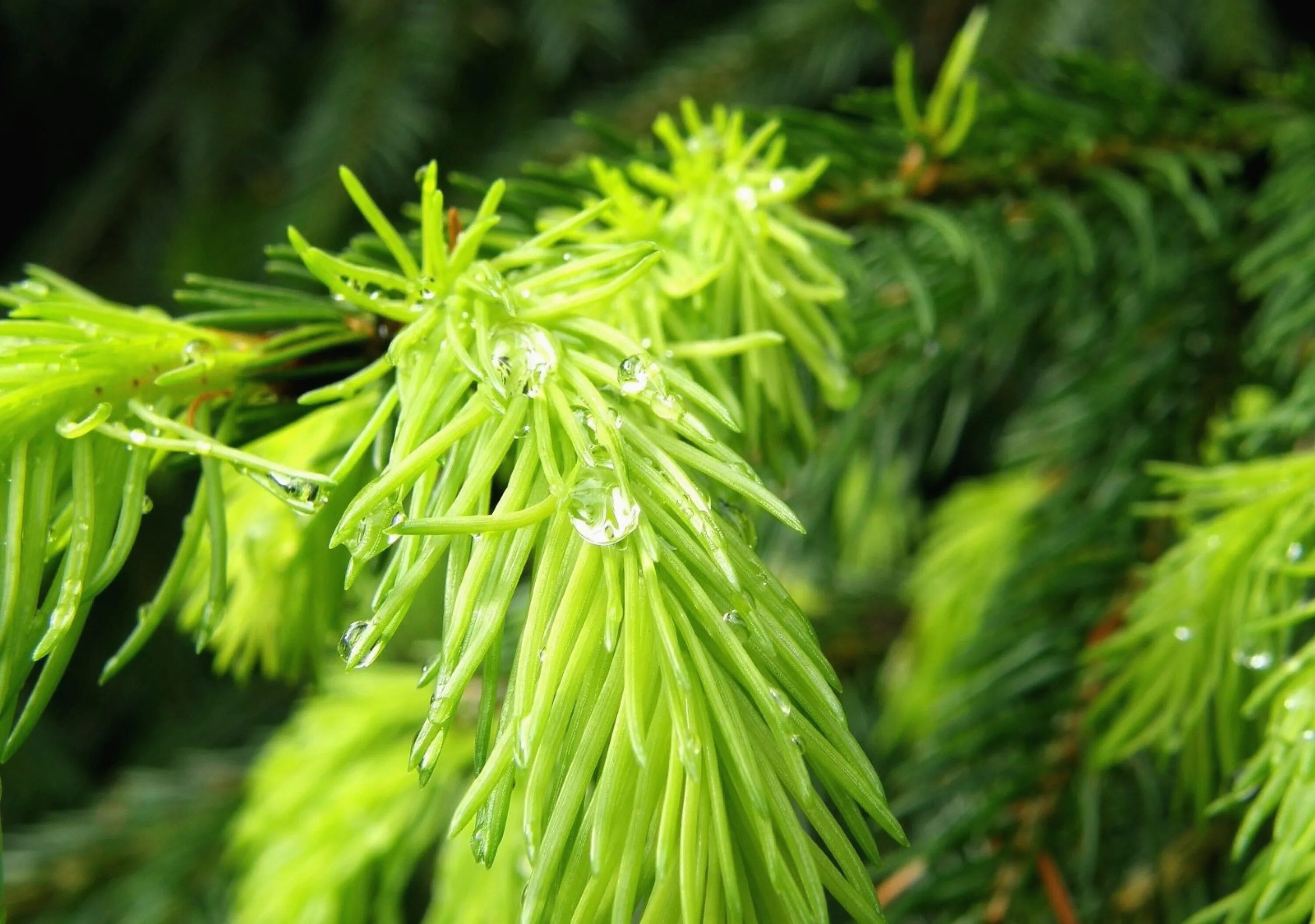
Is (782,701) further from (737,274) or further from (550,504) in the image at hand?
(737,274)

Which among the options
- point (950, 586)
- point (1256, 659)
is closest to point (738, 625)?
point (1256, 659)

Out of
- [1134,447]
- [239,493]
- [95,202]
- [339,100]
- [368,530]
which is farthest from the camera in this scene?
[95,202]

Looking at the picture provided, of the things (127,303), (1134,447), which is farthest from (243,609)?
(127,303)

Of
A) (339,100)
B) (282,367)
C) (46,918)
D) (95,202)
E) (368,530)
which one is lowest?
(368,530)

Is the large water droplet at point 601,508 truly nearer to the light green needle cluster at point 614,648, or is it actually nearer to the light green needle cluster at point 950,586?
the light green needle cluster at point 614,648

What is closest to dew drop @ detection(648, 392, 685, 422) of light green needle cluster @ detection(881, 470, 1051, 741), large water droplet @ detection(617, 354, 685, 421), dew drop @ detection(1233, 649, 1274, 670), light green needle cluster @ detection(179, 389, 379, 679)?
large water droplet @ detection(617, 354, 685, 421)

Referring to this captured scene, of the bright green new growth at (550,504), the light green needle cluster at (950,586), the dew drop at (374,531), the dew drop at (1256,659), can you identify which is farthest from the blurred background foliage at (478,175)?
the dew drop at (374,531)

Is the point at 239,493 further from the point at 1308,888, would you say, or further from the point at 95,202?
the point at 95,202
